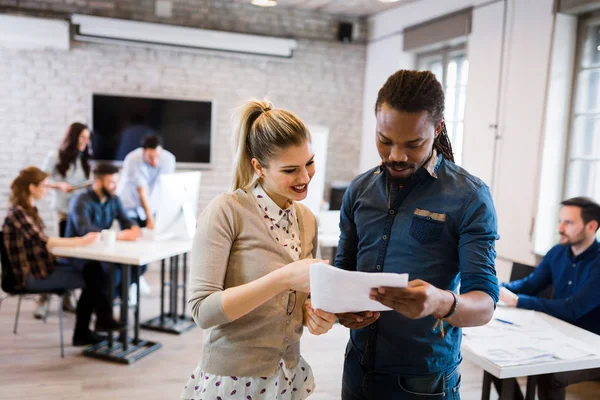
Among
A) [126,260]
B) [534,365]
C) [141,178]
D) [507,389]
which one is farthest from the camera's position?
[141,178]

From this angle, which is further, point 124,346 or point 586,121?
point 586,121

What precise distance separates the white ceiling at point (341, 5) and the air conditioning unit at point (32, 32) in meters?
1.77

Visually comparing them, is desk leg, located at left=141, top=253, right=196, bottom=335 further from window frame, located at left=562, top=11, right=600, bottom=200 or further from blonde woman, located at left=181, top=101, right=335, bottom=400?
window frame, located at left=562, top=11, right=600, bottom=200

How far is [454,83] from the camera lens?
5.18m

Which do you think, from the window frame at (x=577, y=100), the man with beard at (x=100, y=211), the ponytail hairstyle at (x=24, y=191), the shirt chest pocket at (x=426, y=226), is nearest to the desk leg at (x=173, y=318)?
the man with beard at (x=100, y=211)


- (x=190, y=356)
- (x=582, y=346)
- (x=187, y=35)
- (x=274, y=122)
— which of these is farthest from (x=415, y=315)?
(x=187, y=35)

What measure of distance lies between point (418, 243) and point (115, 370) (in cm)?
274

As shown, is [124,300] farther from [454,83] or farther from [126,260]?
[454,83]

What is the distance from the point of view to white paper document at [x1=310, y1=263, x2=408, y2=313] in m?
1.02

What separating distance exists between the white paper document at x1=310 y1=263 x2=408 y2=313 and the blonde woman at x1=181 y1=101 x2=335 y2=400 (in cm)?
17

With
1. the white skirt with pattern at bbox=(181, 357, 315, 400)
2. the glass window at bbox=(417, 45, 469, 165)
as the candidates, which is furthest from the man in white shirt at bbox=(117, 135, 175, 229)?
the white skirt with pattern at bbox=(181, 357, 315, 400)

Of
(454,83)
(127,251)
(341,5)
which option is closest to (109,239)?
(127,251)

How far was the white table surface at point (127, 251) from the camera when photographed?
325 centimetres

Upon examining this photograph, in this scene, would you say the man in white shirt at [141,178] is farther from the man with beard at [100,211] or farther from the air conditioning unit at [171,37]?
the air conditioning unit at [171,37]
